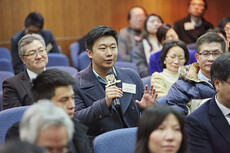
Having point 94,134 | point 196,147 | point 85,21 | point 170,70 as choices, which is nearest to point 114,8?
point 85,21

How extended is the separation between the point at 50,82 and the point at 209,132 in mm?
1034

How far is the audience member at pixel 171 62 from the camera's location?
3889 millimetres

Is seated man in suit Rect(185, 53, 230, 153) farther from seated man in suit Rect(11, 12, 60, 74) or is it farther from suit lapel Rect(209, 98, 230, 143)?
seated man in suit Rect(11, 12, 60, 74)

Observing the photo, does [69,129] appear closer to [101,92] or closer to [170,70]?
[101,92]

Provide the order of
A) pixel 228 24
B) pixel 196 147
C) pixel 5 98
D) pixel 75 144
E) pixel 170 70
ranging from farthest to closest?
pixel 228 24
pixel 170 70
pixel 5 98
pixel 196 147
pixel 75 144

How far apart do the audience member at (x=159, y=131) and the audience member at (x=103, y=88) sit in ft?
2.87

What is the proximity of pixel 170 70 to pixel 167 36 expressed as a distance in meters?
1.34

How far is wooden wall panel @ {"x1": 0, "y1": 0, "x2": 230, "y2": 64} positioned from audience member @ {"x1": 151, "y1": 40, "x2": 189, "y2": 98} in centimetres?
364

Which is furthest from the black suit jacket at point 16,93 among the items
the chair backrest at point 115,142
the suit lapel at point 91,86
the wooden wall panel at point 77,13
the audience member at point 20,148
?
the wooden wall panel at point 77,13

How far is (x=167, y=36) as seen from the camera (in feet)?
17.5

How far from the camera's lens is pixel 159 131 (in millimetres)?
1974

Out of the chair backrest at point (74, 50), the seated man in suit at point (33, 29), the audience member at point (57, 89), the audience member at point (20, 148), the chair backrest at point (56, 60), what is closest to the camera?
the audience member at point (20, 148)

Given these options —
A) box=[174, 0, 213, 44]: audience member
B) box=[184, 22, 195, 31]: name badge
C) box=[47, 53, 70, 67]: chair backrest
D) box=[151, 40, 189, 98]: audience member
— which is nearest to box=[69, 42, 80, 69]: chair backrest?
box=[47, 53, 70, 67]: chair backrest

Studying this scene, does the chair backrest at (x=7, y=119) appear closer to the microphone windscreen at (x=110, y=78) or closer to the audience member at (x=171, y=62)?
the microphone windscreen at (x=110, y=78)
